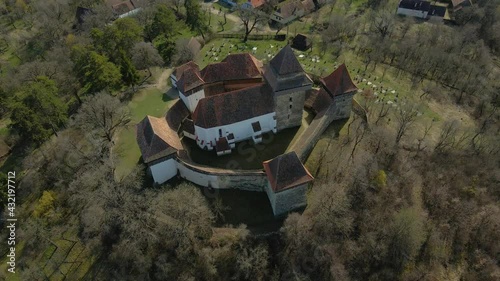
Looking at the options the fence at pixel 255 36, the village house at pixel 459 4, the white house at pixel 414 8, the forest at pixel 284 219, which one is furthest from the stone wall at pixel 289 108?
the village house at pixel 459 4

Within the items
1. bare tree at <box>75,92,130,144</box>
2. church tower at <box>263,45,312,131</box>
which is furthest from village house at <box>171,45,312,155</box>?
bare tree at <box>75,92,130,144</box>

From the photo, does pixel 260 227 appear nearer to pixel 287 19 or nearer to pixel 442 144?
pixel 442 144

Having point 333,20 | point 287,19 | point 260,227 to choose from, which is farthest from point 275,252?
point 287,19

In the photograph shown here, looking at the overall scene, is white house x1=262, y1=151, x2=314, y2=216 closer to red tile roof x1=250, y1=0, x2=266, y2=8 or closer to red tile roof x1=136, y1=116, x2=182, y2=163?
red tile roof x1=136, y1=116, x2=182, y2=163

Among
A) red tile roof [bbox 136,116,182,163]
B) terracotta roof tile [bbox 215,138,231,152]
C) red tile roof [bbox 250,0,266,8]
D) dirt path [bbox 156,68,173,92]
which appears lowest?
dirt path [bbox 156,68,173,92]

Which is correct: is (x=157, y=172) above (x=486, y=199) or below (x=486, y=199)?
above

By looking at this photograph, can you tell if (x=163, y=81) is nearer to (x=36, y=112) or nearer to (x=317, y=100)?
(x=36, y=112)
